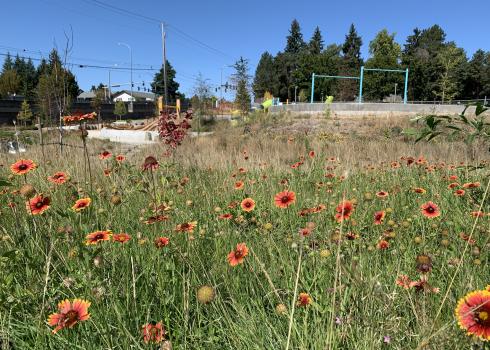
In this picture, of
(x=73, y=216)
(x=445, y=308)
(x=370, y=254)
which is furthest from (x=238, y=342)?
(x=73, y=216)

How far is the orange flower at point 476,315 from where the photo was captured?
0.71m

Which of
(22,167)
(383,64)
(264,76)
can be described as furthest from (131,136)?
(264,76)

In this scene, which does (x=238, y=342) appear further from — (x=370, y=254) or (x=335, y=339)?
(x=370, y=254)

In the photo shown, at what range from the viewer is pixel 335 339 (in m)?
1.09

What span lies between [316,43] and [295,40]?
307 inches

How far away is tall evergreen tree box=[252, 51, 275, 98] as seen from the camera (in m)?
81.1

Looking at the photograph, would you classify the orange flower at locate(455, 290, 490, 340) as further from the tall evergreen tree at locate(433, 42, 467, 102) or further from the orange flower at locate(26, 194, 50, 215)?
the tall evergreen tree at locate(433, 42, 467, 102)

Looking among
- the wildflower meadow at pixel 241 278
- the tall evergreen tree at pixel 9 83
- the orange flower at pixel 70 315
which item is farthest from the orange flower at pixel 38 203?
the tall evergreen tree at pixel 9 83

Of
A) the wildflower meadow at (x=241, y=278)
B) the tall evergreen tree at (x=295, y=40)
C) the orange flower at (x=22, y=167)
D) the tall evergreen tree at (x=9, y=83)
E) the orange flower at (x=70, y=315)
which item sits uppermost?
the tall evergreen tree at (x=295, y=40)

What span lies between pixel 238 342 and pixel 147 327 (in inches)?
11.7

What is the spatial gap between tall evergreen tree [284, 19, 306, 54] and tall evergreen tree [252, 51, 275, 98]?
4.95 meters

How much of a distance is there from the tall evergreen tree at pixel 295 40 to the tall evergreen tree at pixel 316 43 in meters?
4.25

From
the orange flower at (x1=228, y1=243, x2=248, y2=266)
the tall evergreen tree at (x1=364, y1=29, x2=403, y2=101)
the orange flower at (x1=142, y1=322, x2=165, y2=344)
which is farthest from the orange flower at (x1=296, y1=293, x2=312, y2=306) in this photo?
the tall evergreen tree at (x1=364, y1=29, x2=403, y2=101)

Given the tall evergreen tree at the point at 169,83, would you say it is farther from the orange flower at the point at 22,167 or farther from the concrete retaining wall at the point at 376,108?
the orange flower at the point at 22,167
